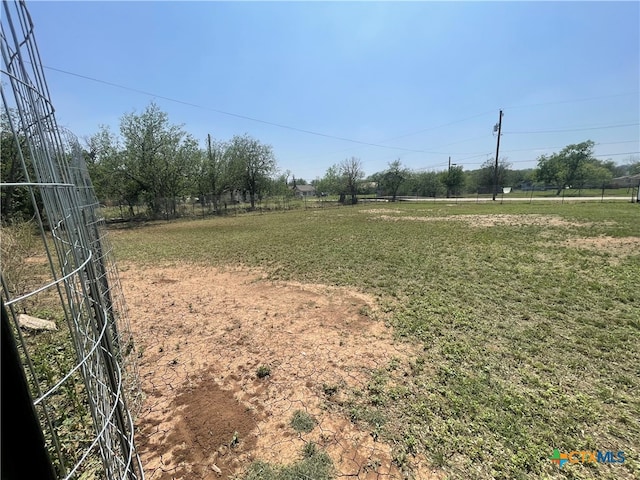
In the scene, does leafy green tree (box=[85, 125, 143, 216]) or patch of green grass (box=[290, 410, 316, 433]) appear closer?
patch of green grass (box=[290, 410, 316, 433])

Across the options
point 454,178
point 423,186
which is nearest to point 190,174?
point 423,186

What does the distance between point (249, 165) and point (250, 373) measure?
2760cm

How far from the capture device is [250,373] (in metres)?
3.00

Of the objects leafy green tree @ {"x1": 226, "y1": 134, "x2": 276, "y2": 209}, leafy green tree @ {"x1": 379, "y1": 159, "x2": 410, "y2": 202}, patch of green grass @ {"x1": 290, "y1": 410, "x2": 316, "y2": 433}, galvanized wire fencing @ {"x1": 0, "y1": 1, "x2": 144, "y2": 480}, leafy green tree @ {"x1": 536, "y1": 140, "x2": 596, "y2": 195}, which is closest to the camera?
galvanized wire fencing @ {"x1": 0, "y1": 1, "x2": 144, "y2": 480}

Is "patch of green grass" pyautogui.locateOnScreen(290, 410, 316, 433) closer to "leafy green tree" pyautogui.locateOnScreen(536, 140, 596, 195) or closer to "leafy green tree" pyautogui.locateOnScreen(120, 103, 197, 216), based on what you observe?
"leafy green tree" pyautogui.locateOnScreen(120, 103, 197, 216)

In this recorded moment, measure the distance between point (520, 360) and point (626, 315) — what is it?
74.1 inches

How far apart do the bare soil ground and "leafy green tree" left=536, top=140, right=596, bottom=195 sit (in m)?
50.4

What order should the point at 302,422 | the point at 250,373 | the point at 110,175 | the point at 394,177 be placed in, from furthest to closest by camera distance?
the point at 394,177, the point at 110,175, the point at 250,373, the point at 302,422

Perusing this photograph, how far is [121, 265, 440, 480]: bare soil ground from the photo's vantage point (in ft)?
7.15

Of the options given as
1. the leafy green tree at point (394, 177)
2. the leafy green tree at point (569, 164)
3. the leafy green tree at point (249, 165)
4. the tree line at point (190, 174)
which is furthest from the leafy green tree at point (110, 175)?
the leafy green tree at point (569, 164)

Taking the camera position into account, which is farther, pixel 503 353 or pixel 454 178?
pixel 454 178

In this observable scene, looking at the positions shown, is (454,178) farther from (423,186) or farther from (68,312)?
(68,312)

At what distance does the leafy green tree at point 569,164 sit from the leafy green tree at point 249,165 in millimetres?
39274

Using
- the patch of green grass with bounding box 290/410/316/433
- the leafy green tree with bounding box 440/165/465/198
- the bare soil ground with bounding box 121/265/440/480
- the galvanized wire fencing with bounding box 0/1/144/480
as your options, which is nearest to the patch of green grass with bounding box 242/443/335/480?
the bare soil ground with bounding box 121/265/440/480
